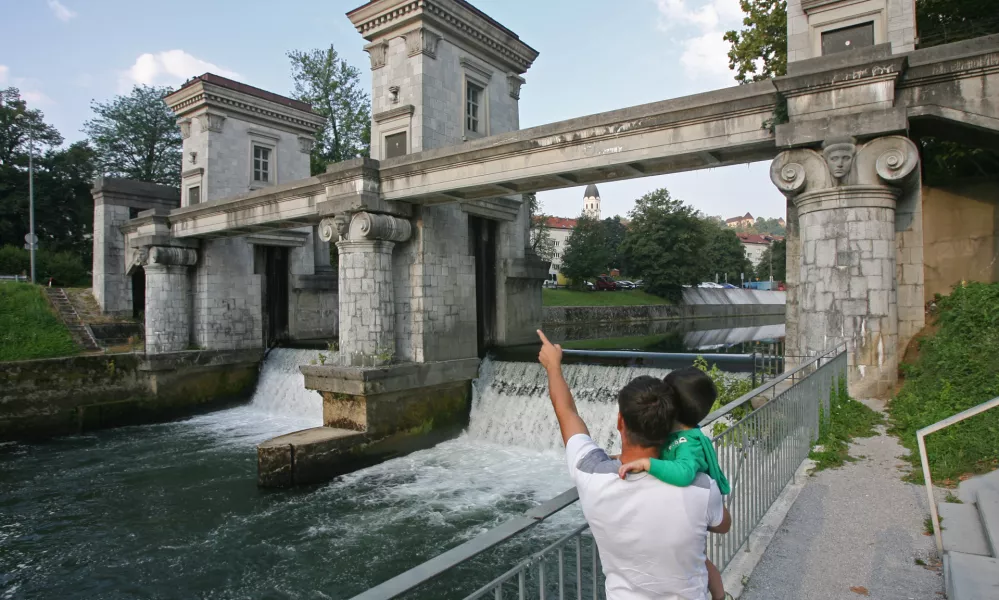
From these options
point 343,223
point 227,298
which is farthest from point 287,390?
point 343,223

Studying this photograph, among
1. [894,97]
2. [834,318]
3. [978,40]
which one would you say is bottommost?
[834,318]

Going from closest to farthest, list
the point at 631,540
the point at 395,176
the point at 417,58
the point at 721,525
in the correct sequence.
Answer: the point at 631,540, the point at 721,525, the point at 395,176, the point at 417,58

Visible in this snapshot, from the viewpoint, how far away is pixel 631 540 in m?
1.80

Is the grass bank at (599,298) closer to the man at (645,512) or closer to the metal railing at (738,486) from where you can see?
the metal railing at (738,486)

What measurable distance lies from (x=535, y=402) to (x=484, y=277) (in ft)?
15.9

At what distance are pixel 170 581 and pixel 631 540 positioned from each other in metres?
7.38

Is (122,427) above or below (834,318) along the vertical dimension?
below

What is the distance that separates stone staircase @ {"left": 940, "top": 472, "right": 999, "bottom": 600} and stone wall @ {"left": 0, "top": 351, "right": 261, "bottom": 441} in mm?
18333

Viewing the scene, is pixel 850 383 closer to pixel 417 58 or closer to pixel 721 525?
pixel 721 525

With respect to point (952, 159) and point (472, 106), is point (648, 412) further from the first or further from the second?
point (472, 106)

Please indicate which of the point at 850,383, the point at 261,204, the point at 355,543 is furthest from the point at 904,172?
the point at 261,204

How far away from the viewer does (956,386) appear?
6.02 m

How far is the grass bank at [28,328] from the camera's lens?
640 inches

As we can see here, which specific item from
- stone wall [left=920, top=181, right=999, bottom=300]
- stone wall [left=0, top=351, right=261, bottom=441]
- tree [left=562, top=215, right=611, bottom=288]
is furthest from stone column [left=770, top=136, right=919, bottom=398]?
tree [left=562, top=215, right=611, bottom=288]
